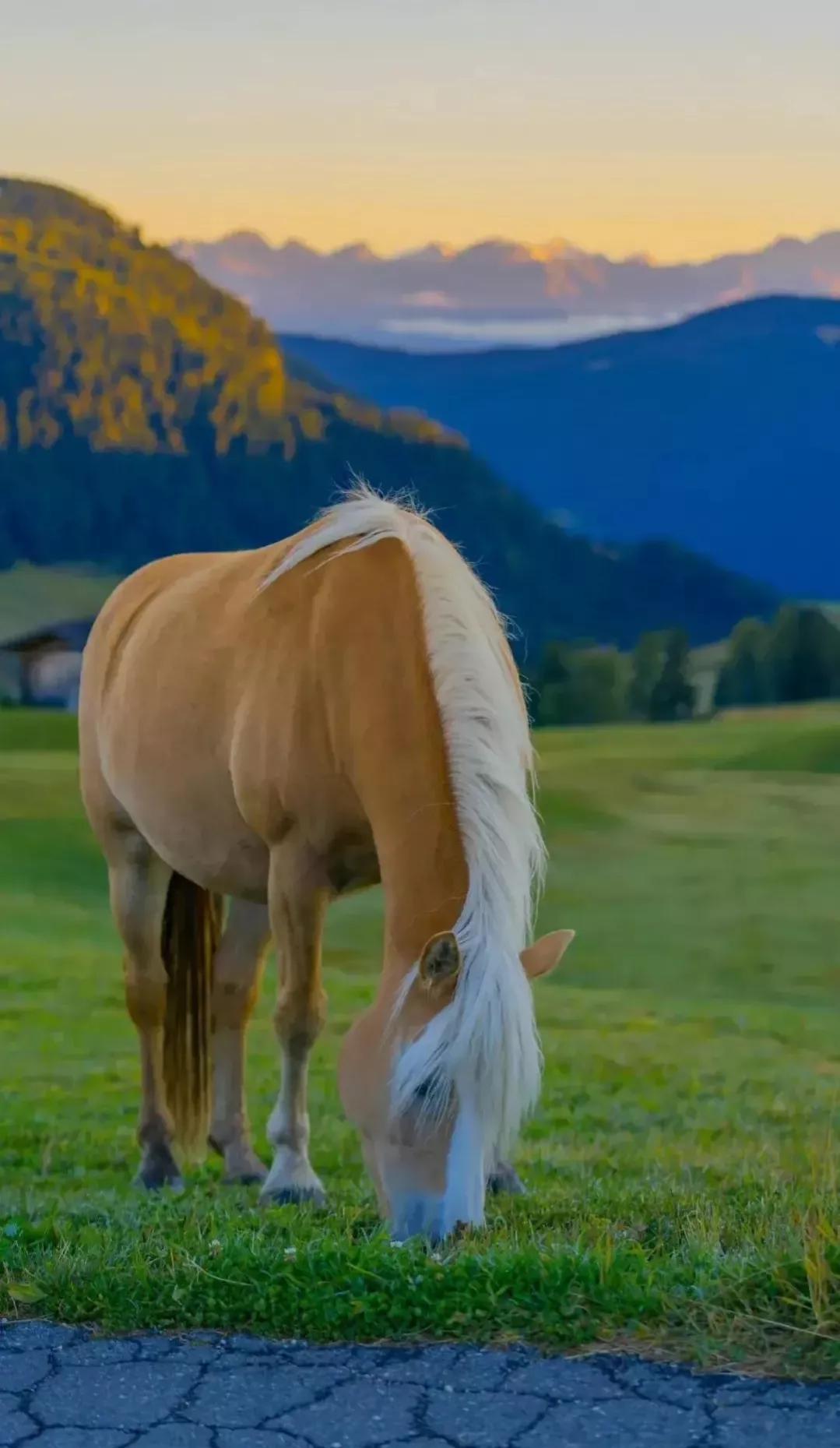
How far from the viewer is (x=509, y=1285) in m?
2.88

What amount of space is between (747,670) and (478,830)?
60.7ft

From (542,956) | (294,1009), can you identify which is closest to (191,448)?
(294,1009)

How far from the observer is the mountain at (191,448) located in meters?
22.3

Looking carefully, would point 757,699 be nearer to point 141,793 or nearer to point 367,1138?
point 141,793

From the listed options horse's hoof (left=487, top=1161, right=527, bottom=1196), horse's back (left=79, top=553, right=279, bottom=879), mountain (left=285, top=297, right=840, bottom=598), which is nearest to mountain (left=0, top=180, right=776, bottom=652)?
mountain (left=285, top=297, right=840, bottom=598)

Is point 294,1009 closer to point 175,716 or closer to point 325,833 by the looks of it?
point 325,833

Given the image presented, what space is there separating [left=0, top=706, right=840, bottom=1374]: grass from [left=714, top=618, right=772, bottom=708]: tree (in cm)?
51

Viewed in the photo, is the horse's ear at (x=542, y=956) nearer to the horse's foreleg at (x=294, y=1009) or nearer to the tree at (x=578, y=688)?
the horse's foreleg at (x=294, y=1009)

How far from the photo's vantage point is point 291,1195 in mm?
4910

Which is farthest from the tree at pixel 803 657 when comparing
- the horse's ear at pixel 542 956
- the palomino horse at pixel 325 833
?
the horse's ear at pixel 542 956

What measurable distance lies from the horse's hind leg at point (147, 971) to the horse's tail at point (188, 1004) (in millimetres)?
38

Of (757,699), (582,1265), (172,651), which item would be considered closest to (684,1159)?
(172,651)

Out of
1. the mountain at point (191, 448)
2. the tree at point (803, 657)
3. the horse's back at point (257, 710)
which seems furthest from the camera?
the mountain at point (191, 448)

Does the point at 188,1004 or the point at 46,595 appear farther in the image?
the point at 46,595
